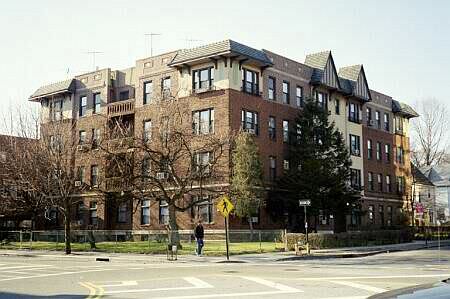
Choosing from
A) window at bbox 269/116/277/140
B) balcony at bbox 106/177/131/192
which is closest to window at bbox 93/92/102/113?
window at bbox 269/116/277/140

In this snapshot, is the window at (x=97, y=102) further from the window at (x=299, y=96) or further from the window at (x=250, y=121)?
the window at (x=299, y=96)

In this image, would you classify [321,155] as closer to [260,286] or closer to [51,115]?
[51,115]

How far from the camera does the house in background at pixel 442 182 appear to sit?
87250 millimetres

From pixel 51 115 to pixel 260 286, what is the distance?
36.3 meters

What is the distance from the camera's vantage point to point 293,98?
156 ft

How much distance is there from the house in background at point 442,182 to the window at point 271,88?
162 feet

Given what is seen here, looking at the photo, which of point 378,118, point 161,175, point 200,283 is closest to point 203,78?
point 161,175

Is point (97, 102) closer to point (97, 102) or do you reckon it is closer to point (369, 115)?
point (97, 102)

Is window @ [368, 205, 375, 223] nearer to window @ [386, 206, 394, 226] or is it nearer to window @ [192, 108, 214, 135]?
window @ [386, 206, 394, 226]

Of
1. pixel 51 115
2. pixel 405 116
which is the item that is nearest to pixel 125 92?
pixel 51 115

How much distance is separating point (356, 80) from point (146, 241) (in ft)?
84.2

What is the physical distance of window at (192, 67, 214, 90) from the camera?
42.5 metres

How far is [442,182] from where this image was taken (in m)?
88.3

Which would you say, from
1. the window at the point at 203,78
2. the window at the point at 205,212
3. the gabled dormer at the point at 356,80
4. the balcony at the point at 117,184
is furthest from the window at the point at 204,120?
the gabled dormer at the point at 356,80
